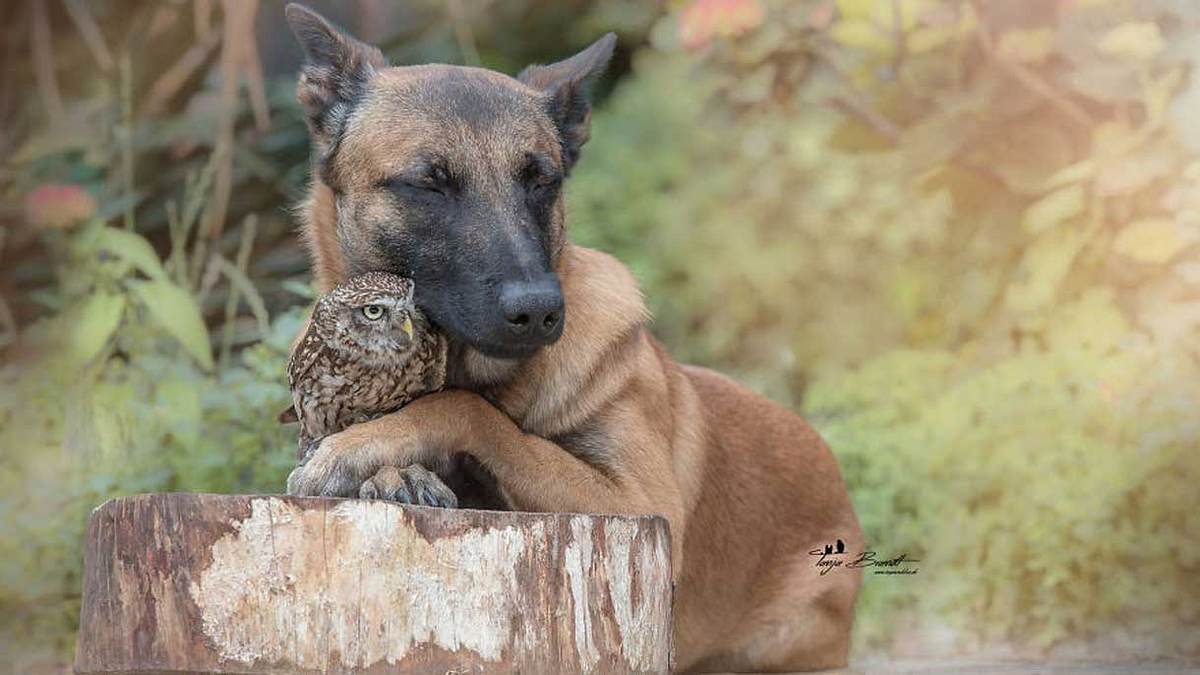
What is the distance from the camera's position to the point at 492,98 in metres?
3.88

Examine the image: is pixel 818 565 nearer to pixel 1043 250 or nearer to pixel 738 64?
pixel 1043 250

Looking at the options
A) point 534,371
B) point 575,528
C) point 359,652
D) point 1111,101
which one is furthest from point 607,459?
point 1111,101

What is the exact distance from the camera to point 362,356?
3.50 metres

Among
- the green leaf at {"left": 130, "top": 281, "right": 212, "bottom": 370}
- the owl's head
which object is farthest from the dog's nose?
the green leaf at {"left": 130, "top": 281, "right": 212, "bottom": 370}

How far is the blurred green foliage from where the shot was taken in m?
6.64

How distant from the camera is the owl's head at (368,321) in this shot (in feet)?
11.4

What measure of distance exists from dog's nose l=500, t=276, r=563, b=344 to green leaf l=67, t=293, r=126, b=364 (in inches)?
161

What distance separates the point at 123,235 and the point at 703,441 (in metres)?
3.77

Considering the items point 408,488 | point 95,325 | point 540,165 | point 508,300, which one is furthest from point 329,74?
point 95,325

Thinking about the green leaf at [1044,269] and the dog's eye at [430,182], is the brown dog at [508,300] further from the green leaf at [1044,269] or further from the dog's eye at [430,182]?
the green leaf at [1044,269]

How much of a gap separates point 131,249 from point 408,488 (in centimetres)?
437

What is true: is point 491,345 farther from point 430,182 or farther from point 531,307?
point 430,182

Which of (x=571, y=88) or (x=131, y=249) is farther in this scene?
(x=131, y=249)

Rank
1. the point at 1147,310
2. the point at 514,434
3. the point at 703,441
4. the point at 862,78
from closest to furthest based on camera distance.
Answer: the point at 514,434 < the point at 703,441 < the point at 1147,310 < the point at 862,78
